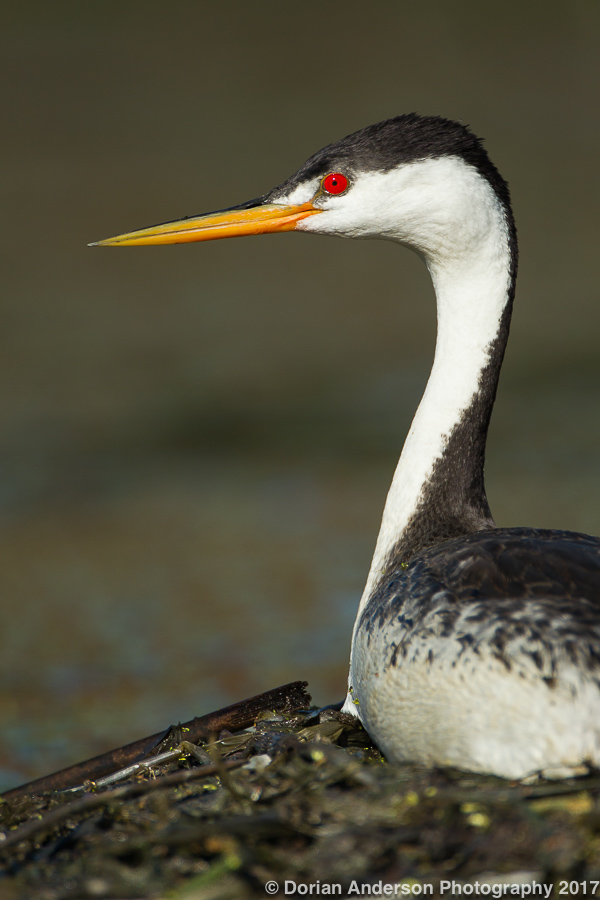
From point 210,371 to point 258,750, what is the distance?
1010 cm

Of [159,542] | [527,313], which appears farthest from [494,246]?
[527,313]

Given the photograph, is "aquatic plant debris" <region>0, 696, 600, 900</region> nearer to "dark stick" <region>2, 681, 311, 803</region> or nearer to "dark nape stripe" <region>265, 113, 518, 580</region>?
"dark stick" <region>2, 681, 311, 803</region>

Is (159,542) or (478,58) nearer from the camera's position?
(159,542)

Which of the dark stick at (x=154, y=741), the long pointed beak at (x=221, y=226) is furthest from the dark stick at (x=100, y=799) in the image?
the long pointed beak at (x=221, y=226)

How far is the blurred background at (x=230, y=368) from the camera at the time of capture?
347 inches

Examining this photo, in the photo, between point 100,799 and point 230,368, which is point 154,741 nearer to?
point 100,799

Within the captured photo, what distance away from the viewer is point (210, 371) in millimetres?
13984

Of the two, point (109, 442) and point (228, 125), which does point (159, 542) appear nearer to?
point (109, 442)

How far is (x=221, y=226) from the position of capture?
506 centimetres

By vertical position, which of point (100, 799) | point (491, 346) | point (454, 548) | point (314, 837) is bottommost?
point (314, 837)

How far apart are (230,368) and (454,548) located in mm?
10048

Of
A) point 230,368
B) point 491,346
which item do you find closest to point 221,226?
point 491,346

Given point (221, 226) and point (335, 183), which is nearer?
point (335, 183)

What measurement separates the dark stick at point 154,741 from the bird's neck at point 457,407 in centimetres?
60
